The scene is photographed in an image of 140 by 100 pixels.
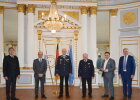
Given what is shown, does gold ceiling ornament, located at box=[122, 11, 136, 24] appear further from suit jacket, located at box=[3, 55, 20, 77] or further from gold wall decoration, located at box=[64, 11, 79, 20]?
suit jacket, located at box=[3, 55, 20, 77]

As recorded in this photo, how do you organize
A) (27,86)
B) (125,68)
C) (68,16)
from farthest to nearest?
(68,16) < (27,86) < (125,68)

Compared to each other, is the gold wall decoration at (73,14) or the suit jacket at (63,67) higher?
the gold wall decoration at (73,14)

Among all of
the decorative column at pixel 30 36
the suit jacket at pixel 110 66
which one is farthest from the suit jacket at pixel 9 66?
the decorative column at pixel 30 36

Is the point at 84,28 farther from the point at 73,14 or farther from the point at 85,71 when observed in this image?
the point at 85,71

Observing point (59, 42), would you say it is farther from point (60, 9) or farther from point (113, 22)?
point (113, 22)

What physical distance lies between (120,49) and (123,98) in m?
3.73

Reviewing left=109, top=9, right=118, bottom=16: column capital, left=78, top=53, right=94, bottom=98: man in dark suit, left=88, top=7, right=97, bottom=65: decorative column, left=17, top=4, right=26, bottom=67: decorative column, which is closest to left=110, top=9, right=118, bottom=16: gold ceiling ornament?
left=109, top=9, right=118, bottom=16: column capital

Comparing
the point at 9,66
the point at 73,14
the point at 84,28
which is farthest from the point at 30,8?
the point at 9,66

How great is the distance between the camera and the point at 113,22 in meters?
10.3

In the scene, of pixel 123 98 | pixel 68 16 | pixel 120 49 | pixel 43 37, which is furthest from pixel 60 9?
pixel 123 98

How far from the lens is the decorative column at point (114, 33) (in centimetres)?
1019

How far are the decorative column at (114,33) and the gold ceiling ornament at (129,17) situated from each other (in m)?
0.34

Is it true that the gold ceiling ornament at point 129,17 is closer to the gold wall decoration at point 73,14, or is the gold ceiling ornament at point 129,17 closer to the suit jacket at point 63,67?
the gold wall decoration at point 73,14

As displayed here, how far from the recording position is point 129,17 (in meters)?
9.85
